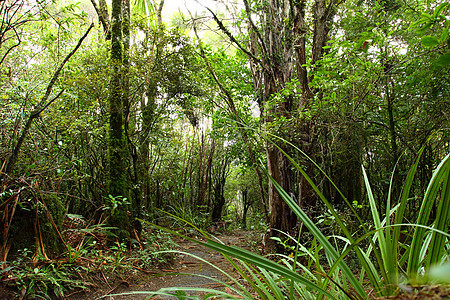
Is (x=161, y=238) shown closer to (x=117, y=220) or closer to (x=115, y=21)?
(x=117, y=220)

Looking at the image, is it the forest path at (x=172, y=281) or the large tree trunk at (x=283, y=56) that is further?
the large tree trunk at (x=283, y=56)

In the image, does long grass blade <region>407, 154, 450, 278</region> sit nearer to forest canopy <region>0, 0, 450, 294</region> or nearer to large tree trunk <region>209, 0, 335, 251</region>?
forest canopy <region>0, 0, 450, 294</region>

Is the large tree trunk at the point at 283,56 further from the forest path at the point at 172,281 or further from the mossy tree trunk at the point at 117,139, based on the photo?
the mossy tree trunk at the point at 117,139

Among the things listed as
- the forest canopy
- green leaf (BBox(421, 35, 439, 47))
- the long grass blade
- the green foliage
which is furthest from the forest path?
green leaf (BBox(421, 35, 439, 47))

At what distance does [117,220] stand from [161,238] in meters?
1.04

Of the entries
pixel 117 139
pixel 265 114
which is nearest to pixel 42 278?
pixel 117 139

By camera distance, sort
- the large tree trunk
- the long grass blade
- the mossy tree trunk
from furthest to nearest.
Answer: the large tree trunk → the mossy tree trunk → the long grass blade

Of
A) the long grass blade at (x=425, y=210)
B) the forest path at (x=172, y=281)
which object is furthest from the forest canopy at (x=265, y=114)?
the long grass blade at (x=425, y=210)

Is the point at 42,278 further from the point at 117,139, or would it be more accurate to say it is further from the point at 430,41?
the point at 430,41

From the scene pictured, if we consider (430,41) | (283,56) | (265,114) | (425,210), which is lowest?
(425,210)

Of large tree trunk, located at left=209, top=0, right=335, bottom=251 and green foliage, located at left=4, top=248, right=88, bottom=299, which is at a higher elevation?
large tree trunk, located at left=209, top=0, right=335, bottom=251

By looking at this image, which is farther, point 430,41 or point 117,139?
point 117,139

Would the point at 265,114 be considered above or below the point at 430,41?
above

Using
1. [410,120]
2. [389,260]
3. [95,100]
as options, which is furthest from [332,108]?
[95,100]
